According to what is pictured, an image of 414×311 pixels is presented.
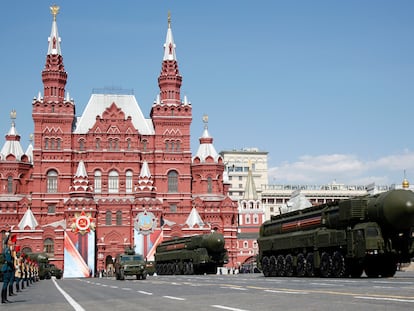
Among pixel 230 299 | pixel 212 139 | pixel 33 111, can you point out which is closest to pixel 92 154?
pixel 33 111

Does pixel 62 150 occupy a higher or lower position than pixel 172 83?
lower

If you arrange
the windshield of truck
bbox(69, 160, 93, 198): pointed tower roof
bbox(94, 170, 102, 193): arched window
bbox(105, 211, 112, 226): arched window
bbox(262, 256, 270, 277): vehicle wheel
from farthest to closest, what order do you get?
bbox(94, 170, 102, 193): arched window
bbox(105, 211, 112, 226): arched window
bbox(69, 160, 93, 198): pointed tower roof
the windshield of truck
bbox(262, 256, 270, 277): vehicle wheel

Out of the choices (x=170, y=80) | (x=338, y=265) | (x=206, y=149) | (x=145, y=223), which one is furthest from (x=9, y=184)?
(x=338, y=265)

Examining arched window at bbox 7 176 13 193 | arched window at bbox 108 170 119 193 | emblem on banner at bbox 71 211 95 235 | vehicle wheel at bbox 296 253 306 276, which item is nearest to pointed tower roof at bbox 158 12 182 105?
arched window at bbox 108 170 119 193

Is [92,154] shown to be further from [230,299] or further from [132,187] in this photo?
[230,299]

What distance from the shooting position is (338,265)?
104 ft

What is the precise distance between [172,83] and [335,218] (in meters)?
69.6

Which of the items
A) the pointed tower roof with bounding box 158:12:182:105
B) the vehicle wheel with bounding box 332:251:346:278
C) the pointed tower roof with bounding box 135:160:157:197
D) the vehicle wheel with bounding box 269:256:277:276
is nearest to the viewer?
the vehicle wheel with bounding box 332:251:346:278

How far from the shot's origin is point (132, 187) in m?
96.8

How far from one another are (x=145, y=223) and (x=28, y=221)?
1617cm

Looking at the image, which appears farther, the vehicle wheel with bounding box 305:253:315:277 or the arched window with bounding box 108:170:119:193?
the arched window with bounding box 108:170:119:193

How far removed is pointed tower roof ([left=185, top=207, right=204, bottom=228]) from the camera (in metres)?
93.2

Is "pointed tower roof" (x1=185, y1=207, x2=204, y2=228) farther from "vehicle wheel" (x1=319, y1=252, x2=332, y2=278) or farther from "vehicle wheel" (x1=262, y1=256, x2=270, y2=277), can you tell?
"vehicle wheel" (x1=319, y1=252, x2=332, y2=278)

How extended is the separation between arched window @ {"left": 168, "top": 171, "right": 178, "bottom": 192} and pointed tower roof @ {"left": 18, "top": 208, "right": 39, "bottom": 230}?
20.2 meters
